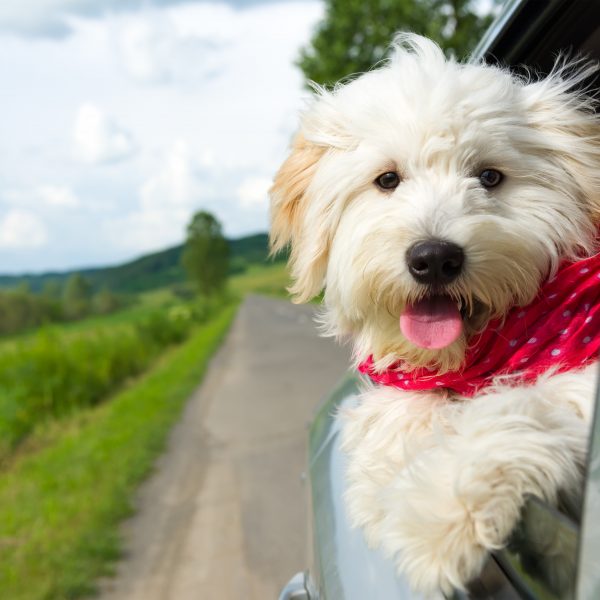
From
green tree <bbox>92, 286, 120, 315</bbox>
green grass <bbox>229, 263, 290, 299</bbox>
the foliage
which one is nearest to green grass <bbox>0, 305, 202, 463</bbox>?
the foliage

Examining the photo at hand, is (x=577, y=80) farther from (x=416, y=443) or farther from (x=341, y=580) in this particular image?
(x=341, y=580)

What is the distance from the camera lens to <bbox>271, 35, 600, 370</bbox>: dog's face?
1929mm

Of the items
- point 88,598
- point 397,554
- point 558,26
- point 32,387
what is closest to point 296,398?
point 32,387

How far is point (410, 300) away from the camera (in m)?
2.04

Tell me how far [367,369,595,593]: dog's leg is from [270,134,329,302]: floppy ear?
0.97m

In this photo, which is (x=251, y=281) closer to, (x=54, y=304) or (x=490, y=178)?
(x=54, y=304)

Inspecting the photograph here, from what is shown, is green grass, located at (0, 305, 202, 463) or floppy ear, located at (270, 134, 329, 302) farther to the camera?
green grass, located at (0, 305, 202, 463)

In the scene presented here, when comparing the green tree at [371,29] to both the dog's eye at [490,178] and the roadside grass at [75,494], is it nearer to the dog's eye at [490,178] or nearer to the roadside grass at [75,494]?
the roadside grass at [75,494]

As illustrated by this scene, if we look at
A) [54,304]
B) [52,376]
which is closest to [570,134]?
[52,376]

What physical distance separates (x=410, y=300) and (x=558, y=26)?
1087mm

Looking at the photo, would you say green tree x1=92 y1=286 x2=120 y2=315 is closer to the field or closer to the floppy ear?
A: the field

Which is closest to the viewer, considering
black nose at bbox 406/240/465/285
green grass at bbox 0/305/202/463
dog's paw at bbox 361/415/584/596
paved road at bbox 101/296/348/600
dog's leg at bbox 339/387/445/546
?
dog's paw at bbox 361/415/584/596

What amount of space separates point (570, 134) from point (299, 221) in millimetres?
925

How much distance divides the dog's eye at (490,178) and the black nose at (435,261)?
0.90 ft
